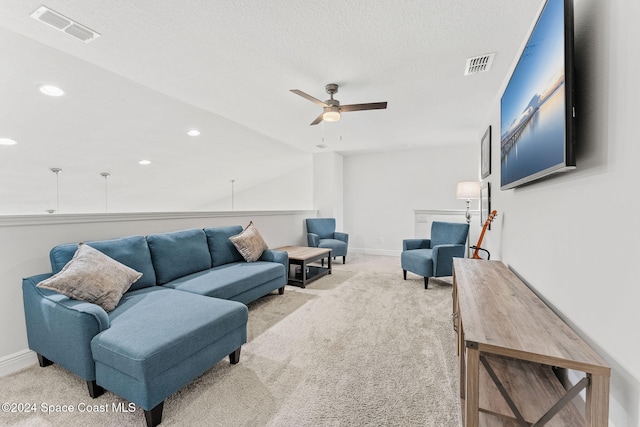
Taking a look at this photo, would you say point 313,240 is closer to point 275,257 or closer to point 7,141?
point 275,257

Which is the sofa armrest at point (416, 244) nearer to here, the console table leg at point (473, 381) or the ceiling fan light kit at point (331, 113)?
the ceiling fan light kit at point (331, 113)

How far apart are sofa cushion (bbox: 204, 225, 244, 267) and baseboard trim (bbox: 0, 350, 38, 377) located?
4.93 ft

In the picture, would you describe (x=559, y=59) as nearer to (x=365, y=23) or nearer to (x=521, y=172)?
(x=521, y=172)

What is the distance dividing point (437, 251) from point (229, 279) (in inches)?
102

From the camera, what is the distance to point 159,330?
1.55 metres

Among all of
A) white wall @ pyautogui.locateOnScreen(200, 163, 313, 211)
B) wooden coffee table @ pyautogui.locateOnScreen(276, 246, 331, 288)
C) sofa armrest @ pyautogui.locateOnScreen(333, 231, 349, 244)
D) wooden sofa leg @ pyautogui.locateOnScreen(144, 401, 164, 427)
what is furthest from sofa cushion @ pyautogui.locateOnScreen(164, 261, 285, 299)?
white wall @ pyautogui.locateOnScreen(200, 163, 313, 211)

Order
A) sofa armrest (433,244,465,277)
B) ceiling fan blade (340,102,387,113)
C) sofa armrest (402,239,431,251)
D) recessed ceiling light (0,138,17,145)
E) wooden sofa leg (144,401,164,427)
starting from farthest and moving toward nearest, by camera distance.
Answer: sofa armrest (402,239,431,251) → sofa armrest (433,244,465,277) → recessed ceiling light (0,138,17,145) → ceiling fan blade (340,102,387,113) → wooden sofa leg (144,401,164,427)

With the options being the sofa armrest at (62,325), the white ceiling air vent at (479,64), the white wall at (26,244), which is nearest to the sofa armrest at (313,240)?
the white wall at (26,244)

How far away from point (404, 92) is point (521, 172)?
1.72 metres

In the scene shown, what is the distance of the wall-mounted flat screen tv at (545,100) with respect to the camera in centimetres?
107

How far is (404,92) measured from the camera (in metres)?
3.02

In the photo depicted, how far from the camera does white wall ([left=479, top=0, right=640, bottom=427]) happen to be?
2.71ft

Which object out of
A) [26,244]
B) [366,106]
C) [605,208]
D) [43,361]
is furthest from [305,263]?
[605,208]

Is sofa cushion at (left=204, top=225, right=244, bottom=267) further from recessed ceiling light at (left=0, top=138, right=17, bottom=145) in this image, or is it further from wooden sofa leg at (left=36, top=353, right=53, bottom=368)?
recessed ceiling light at (left=0, top=138, right=17, bottom=145)
